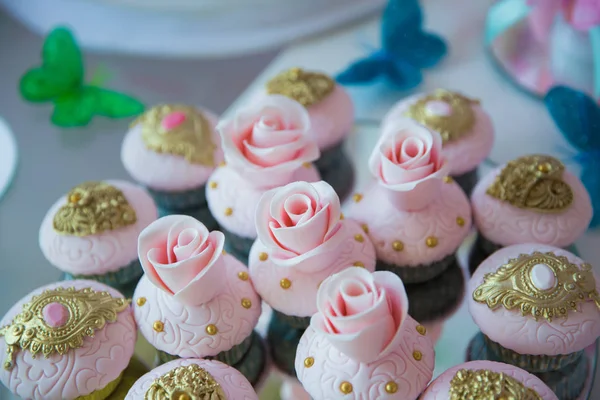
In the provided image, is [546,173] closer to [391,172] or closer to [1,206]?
[391,172]

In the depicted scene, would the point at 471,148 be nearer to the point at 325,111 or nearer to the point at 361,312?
the point at 325,111

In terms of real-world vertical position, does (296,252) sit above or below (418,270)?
above

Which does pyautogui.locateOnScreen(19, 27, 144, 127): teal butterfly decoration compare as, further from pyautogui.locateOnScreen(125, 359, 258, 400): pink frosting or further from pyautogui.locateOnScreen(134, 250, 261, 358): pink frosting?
pyautogui.locateOnScreen(125, 359, 258, 400): pink frosting

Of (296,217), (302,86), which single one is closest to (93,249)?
(296,217)

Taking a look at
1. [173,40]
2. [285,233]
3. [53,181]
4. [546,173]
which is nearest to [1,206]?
[53,181]

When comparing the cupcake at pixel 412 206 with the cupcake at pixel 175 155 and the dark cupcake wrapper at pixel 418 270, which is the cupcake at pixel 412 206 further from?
the cupcake at pixel 175 155

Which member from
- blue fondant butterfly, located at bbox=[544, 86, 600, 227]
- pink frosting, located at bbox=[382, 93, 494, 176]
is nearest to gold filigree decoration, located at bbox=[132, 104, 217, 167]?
pink frosting, located at bbox=[382, 93, 494, 176]

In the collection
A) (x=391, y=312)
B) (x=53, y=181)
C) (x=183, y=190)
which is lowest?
(x=53, y=181)
